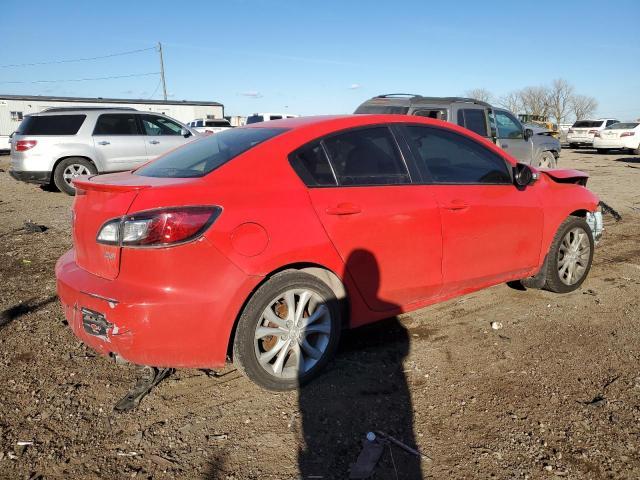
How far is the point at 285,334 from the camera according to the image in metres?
3.00

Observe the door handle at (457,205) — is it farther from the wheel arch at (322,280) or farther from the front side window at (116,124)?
the front side window at (116,124)

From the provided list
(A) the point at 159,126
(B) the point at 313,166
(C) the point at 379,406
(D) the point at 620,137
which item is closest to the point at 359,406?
(C) the point at 379,406

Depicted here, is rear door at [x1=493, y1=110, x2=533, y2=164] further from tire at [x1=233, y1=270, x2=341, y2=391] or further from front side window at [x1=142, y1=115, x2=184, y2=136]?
tire at [x1=233, y1=270, x2=341, y2=391]

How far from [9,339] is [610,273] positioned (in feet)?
17.7

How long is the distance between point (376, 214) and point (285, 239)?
663mm

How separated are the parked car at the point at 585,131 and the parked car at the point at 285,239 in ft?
79.7

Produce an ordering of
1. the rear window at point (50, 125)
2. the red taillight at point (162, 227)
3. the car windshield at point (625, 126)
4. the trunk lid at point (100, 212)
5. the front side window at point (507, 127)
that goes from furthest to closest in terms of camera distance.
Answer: the car windshield at point (625, 126)
the front side window at point (507, 127)
the rear window at point (50, 125)
the trunk lid at point (100, 212)
the red taillight at point (162, 227)

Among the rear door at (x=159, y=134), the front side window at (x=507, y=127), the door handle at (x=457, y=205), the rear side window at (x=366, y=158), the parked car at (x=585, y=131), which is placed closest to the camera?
→ the rear side window at (x=366, y=158)

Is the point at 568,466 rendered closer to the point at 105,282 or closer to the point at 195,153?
the point at 105,282

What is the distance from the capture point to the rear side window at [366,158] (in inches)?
128

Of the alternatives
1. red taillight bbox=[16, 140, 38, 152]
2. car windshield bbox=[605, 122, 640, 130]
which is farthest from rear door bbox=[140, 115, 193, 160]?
car windshield bbox=[605, 122, 640, 130]

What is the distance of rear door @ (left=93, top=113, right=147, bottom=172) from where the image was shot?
11.0 metres

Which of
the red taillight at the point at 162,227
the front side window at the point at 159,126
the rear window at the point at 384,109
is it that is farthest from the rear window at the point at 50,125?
the red taillight at the point at 162,227

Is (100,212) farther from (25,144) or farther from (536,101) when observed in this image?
(536,101)
